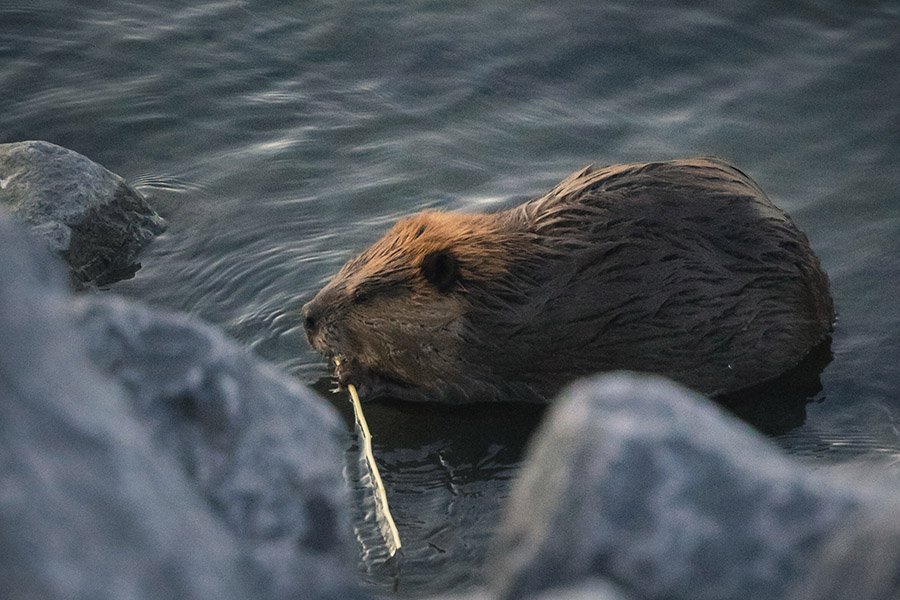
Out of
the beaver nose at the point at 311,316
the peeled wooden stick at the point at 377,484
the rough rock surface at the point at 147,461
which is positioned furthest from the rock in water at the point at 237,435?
the beaver nose at the point at 311,316

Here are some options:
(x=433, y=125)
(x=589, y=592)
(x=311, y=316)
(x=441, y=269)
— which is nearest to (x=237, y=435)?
(x=589, y=592)

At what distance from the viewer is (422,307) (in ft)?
16.3

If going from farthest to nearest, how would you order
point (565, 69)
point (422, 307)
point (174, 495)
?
point (565, 69), point (422, 307), point (174, 495)

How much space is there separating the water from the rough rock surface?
2.98 metres

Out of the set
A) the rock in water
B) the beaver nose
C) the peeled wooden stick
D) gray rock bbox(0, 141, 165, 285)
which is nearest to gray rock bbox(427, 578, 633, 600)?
the rock in water

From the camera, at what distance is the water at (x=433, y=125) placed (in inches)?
207

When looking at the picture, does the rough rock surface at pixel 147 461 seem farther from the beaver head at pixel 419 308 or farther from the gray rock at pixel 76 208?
the gray rock at pixel 76 208

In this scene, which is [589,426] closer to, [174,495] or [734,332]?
[174,495]

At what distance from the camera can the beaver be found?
15.2 ft

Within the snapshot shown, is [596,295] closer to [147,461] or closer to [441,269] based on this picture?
[441,269]

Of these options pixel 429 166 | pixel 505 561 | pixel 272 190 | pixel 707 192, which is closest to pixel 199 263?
pixel 272 190

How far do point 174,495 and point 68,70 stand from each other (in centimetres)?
662

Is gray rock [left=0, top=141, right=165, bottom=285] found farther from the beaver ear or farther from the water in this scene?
the beaver ear

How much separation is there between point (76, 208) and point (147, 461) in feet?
16.0
